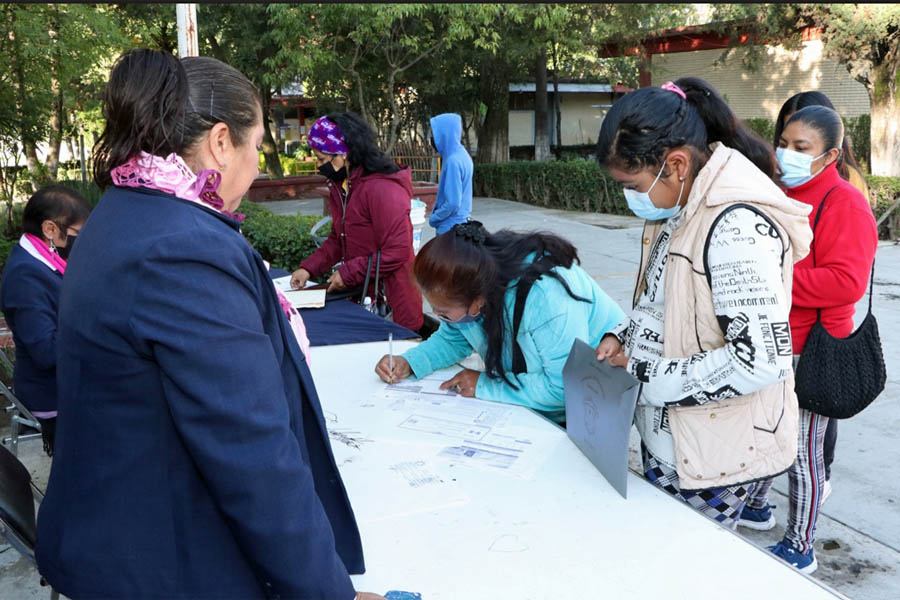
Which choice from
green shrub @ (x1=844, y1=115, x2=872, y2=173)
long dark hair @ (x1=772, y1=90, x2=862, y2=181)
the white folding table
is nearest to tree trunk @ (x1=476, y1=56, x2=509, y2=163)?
green shrub @ (x1=844, y1=115, x2=872, y2=173)

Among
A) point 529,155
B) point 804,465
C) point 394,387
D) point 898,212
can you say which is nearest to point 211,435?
point 394,387

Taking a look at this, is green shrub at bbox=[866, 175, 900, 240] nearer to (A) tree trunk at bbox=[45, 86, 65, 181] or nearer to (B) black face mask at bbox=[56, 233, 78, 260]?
(B) black face mask at bbox=[56, 233, 78, 260]

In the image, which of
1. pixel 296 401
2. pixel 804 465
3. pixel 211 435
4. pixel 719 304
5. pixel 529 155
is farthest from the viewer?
pixel 529 155

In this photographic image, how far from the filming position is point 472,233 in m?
2.26

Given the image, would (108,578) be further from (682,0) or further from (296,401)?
(682,0)

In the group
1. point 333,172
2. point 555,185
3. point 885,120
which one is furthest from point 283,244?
point 885,120

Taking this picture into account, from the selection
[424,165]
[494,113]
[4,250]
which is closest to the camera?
[4,250]

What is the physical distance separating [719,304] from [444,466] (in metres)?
0.79

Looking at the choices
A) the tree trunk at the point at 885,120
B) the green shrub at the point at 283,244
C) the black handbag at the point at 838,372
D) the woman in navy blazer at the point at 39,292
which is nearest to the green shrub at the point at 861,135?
the tree trunk at the point at 885,120

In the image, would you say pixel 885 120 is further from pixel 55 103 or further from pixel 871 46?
→ pixel 55 103

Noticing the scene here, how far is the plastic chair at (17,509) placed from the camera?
1523mm

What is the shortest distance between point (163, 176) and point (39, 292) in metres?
2.02

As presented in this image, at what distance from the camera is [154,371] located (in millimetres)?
981

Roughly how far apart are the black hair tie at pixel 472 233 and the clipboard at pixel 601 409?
49 centimetres
